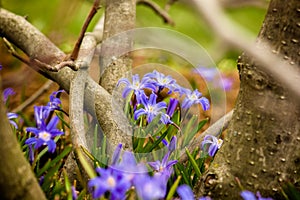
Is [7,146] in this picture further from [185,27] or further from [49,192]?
[185,27]

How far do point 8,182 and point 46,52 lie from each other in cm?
101

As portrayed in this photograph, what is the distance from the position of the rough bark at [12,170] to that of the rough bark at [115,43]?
887mm

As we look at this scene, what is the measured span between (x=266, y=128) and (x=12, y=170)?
632 mm

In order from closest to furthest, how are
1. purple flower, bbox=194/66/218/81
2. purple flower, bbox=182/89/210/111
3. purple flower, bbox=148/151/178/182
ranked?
purple flower, bbox=148/151/178/182 < purple flower, bbox=182/89/210/111 < purple flower, bbox=194/66/218/81

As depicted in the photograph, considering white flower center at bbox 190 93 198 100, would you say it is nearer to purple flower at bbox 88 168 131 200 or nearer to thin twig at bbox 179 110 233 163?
thin twig at bbox 179 110 233 163

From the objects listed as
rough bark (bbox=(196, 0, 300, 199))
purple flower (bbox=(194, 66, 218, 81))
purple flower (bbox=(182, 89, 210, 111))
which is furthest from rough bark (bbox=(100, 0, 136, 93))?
purple flower (bbox=(194, 66, 218, 81))

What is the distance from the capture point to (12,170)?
926 mm

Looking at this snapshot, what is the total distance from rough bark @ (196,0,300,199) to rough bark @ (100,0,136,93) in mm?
684

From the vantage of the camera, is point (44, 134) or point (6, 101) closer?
point (44, 134)

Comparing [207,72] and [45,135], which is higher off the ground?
[207,72]

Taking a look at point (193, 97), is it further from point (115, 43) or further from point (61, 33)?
point (61, 33)

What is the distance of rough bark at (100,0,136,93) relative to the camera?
6.08 feet

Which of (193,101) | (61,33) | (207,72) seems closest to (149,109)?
(193,101)

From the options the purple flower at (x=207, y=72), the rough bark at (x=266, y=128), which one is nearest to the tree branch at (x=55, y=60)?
the rough bark at (x=266, y=128)
